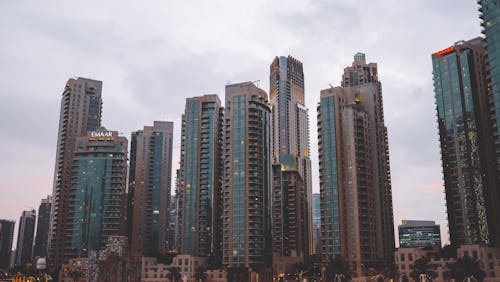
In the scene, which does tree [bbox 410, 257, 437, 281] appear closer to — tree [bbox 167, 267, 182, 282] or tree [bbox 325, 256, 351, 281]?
tree [bbox 325, 256, 351, 281]

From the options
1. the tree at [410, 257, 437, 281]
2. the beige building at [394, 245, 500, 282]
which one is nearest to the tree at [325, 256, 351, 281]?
the beige building at [394, 245, 500, 282]

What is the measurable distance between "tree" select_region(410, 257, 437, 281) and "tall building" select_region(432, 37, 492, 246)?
127 feet

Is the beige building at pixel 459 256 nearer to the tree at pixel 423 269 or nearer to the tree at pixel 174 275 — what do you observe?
the tree at pixel 423 269

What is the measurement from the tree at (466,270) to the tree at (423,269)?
27.6 ft

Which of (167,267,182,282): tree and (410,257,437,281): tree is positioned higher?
(410,257,437,281): tree

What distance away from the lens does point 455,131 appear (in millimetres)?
195625

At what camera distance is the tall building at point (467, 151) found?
18325 cm

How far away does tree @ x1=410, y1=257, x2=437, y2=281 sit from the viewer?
488 feet

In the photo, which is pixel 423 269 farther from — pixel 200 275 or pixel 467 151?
pixel 200 275

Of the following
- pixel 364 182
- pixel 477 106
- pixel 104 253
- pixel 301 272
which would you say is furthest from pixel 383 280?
pixel 104 253

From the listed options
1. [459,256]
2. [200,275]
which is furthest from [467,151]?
[200,275]

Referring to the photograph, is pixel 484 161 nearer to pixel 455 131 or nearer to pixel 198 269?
pixel 455 131

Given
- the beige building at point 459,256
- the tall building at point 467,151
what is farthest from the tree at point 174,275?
the tall building at point 467,151

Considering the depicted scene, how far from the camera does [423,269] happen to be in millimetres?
149250
